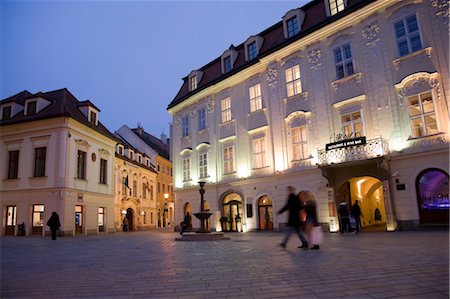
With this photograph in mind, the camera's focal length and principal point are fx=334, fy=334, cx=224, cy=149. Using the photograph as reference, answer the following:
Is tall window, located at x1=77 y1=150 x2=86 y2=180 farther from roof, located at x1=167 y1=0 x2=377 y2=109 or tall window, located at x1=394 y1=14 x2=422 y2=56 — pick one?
tall window, located at x1=394 y1=14 x2=422 y2=56

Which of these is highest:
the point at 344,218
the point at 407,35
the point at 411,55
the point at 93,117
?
the point at 93,117

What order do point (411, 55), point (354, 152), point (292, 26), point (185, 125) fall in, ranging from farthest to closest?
1. point (185, 125)
2. point (292, 26)
3. point (354, 152)
4. point (411, 55)

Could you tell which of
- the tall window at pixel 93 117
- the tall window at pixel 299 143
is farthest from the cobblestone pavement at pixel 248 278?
the tall window at pixel 93 117

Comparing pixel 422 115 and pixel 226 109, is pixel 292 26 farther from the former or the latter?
pixel 422 115

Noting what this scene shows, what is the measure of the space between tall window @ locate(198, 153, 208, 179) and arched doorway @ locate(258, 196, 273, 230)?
20.3 feet

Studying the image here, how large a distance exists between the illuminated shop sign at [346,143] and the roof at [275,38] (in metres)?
7.55

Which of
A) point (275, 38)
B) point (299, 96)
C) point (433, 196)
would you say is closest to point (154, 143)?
point (275, 38)

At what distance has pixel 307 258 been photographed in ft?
25.6

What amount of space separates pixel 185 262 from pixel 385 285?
15.0 feet

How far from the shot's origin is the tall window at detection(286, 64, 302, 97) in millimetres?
22531

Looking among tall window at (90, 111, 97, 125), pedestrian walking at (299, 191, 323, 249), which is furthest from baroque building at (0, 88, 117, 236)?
pedestrian walking at (299, 191, 323, 249)

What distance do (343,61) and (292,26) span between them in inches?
201

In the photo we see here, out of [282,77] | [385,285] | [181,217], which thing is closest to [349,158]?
[282,77]

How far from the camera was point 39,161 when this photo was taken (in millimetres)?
26719
